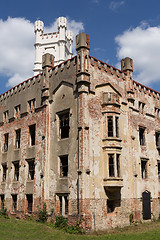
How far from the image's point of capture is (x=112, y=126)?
69.6ft

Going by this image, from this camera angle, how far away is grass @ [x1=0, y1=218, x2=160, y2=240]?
53.3 ft

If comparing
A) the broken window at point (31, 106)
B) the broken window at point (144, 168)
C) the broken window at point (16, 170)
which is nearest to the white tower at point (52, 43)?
the broken window at point (31, 106)

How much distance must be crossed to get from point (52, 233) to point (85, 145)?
610cm

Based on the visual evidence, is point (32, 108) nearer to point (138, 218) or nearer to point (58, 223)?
point (58, 223)

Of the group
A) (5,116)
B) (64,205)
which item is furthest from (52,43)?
(64,205)

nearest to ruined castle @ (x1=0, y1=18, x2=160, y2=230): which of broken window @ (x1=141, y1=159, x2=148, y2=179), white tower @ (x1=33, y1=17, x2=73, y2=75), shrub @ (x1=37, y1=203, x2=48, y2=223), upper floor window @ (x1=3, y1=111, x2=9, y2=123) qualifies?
broken window @ (x1=141, y1=159, x2=148, y2=179)

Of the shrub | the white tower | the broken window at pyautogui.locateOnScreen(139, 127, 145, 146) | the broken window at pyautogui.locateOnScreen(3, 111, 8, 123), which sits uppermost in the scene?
the white tower

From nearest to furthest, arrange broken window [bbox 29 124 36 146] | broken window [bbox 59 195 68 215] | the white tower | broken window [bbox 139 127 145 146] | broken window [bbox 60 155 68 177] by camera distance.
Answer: broken window [bbox 59 195 68 215], broken window [bbox 60 155 68 177], broken window [bbox 29 124 36 146], broken window [bbox 139 127 145 146], the white tower

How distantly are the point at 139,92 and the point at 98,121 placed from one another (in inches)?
278

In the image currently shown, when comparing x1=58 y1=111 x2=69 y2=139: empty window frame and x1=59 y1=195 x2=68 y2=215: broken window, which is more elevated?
x1=58 y1=111 x2=69 y2=139: empty window frame

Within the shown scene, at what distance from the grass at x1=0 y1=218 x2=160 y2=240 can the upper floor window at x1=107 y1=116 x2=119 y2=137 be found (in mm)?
6914

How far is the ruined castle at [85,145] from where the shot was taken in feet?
63.9

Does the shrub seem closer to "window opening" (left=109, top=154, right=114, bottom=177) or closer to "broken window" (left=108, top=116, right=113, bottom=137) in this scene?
"window opening" (left=109, top=154, right=114, bottom=177)

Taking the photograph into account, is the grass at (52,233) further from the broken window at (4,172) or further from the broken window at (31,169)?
the broken window at (4,172)
